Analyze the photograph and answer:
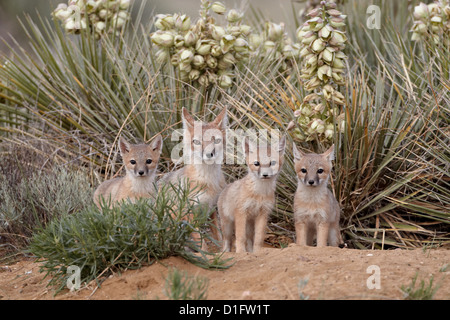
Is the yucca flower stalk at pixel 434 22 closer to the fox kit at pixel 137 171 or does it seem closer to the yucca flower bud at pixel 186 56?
the yucca flower bud at pixel 186 56

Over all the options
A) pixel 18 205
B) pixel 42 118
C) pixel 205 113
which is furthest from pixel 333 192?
pixel 42 118

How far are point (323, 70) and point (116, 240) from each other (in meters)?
2.62

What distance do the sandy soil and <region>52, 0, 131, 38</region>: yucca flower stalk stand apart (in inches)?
157

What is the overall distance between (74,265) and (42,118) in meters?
3.41

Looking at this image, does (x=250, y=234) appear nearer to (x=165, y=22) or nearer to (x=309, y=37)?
(x=309, y=37)

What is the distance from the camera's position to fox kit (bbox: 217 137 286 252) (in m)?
5.65

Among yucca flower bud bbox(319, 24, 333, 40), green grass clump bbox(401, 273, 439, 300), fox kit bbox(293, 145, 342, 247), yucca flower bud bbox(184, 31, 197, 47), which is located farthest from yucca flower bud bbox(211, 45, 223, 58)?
green grass clump bbox(401, 273, 439, 300)

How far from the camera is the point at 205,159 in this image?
580 centimetres

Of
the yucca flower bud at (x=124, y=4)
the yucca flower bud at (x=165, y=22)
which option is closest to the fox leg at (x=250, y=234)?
the yucca flower bud at (x=165, y=22)

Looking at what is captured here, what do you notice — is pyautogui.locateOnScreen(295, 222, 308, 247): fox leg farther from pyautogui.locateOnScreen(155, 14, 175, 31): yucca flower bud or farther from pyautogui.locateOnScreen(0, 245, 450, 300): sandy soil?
pyautogui.locateOnScreen(155, 14, 175, 31): yucca flower bud

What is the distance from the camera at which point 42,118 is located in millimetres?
7438

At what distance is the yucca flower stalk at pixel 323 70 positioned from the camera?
586cm

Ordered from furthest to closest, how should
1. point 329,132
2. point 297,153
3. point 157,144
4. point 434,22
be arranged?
point 434,22 → point 157,144 → point 329,132 → point 297,153

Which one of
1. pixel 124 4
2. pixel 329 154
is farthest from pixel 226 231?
pixel 124 4
